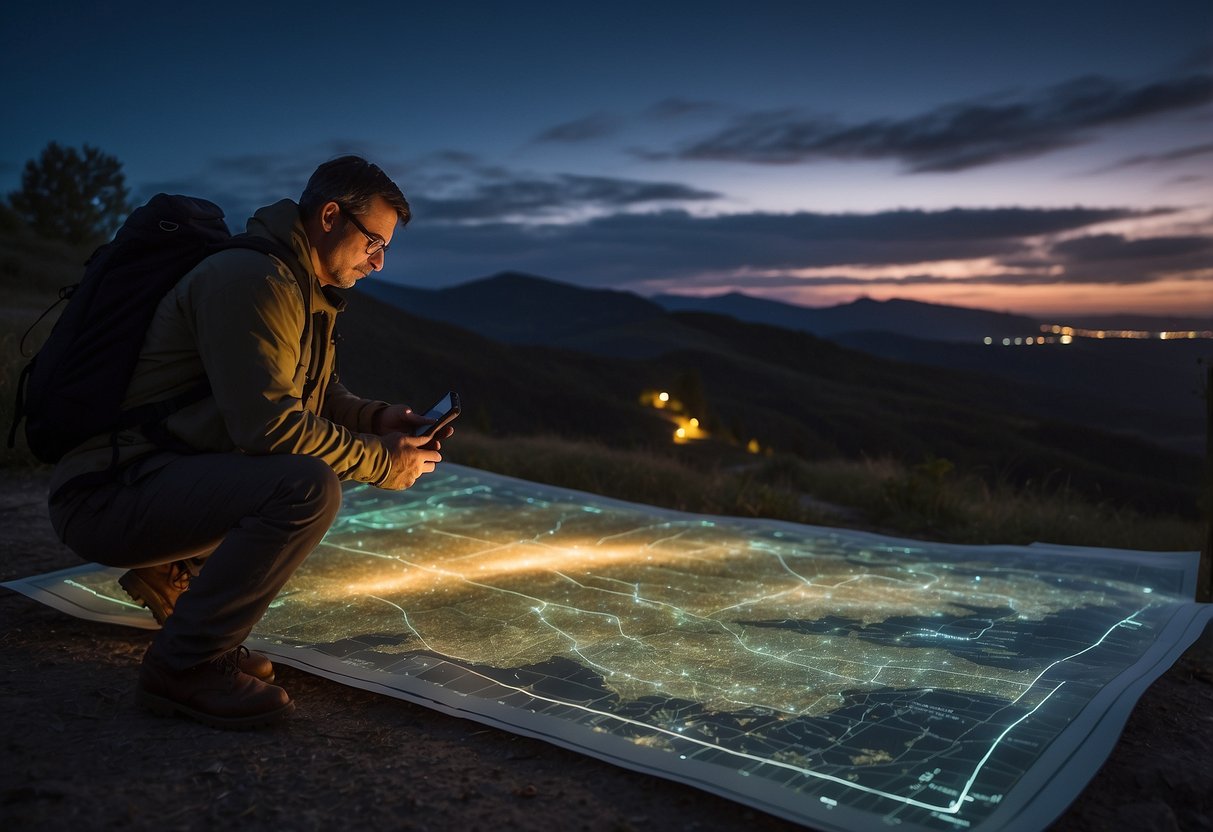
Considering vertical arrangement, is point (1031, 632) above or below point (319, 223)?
below

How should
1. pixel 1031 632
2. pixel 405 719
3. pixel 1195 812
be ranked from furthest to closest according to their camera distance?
pixel 1031 632 < pixel 405 719 < pixel 1195 812

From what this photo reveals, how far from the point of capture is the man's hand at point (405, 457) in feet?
7.84

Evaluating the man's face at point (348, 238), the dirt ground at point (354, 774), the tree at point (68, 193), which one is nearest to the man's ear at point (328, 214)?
the man's face at point (348, 238)

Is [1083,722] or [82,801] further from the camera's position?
[1083,722]

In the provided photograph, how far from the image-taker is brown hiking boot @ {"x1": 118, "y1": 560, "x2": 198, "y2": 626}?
259cm

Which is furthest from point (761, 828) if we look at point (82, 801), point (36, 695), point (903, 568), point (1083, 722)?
point (903, 568)

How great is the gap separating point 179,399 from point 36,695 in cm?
85

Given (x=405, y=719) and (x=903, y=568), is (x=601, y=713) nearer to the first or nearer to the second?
(x=405, y=719)

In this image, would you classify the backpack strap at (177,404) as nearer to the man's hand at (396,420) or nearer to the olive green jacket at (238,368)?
the olive green jacket at (238,368)

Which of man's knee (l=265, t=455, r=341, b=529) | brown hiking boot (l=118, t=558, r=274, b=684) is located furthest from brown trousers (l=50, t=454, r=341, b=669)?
brown hiking boot (l=118, t=558, r=274, b=684)

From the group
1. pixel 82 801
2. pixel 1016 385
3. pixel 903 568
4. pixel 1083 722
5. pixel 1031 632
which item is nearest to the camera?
pixel 82 801

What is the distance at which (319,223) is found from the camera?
2.30 metres

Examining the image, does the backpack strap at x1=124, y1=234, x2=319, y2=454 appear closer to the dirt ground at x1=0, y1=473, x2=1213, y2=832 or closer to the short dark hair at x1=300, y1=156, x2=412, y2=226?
the short dark hair at x1=300, y1=156, x2=412, y2=226

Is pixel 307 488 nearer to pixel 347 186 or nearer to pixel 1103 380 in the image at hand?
pixel 347 186
